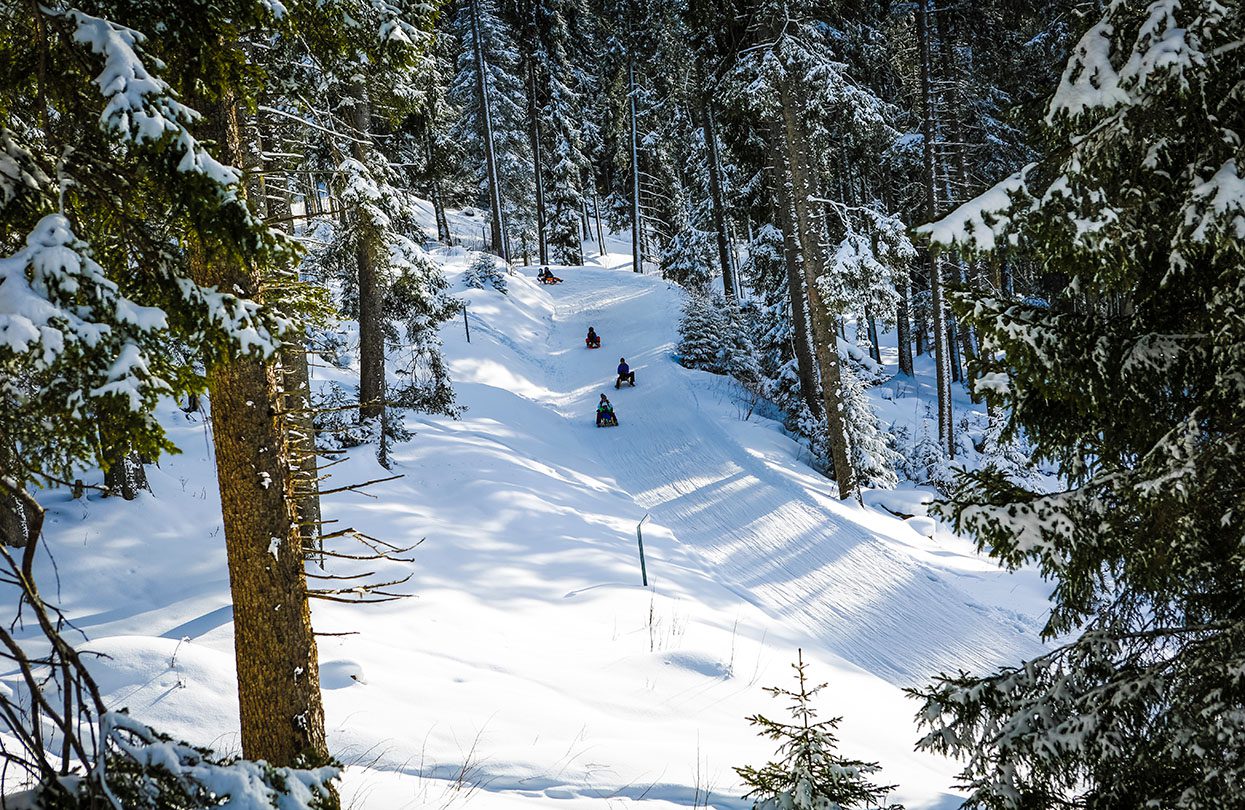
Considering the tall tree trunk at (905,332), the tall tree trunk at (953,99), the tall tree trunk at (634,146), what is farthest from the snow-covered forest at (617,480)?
the tall tree trunk at (634,146)

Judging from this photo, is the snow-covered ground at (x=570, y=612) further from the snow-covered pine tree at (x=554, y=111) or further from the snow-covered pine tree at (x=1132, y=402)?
the snow-covered pine tree at (x=554, y=111)

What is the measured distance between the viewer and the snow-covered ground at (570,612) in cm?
612

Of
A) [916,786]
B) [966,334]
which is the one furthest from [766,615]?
[966,334]

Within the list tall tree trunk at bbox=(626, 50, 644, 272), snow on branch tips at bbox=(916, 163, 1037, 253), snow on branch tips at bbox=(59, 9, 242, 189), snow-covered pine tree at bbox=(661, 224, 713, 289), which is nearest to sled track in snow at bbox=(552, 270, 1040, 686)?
snow on branch tips at bbox=(916, 163, 1037, 253)

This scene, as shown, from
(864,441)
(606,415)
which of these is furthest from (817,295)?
(606,415)

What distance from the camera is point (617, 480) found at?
55.7ft

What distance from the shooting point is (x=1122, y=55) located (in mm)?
3854

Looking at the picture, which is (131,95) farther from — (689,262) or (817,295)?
(689,262)

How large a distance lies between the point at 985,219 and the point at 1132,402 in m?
1.38

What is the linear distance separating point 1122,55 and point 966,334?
2302 centimetres

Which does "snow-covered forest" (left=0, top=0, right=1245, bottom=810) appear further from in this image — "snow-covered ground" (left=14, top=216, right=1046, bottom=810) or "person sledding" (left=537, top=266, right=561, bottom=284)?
"person sledding" (left=537, top=266, right=561, bottom=284)

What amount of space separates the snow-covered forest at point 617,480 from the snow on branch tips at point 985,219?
0.07 ft

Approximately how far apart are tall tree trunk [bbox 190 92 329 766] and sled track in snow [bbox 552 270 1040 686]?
8.01 m

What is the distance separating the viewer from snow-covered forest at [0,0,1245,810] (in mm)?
3148
